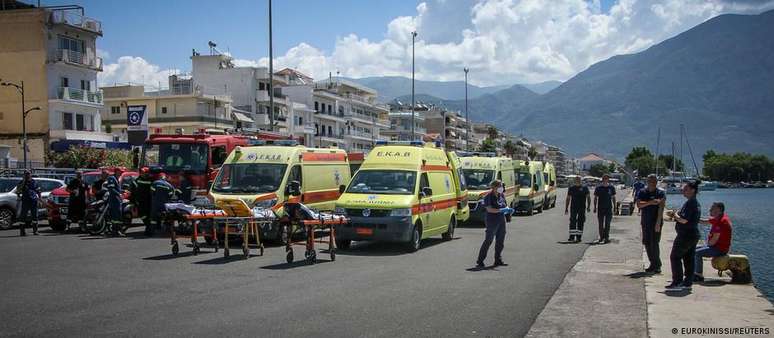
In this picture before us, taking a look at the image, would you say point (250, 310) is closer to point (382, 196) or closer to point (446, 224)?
point (382, 196)

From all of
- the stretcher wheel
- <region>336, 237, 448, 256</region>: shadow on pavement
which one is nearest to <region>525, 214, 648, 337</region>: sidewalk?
<region>336, 237, 448, 256</region>: shadow on pavement

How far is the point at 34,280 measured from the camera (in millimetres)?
10695

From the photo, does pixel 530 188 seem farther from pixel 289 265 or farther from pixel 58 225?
pixel 289 265

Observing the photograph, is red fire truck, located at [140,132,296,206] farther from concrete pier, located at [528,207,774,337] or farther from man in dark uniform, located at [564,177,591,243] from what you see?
concrete pier, located at [528,207,774,337]

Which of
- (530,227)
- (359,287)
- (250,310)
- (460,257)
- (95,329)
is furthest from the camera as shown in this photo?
(530,227)

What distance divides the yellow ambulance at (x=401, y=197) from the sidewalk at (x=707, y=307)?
5.55m

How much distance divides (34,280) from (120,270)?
150 centimetres

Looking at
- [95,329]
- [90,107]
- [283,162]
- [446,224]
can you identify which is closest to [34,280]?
[95,329]

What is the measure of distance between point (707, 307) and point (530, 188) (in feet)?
73.7

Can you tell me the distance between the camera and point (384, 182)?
16531 mm

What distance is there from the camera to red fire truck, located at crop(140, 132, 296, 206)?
20031mm

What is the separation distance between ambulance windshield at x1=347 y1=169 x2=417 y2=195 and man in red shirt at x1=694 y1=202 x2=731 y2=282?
6529 mm

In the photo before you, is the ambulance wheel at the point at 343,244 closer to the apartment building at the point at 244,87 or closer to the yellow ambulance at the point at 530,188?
the yellow ambulance at the point at 530,188

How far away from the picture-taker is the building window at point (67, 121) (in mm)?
49475
